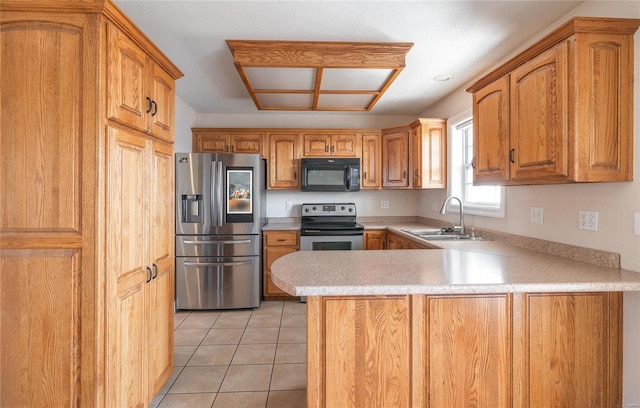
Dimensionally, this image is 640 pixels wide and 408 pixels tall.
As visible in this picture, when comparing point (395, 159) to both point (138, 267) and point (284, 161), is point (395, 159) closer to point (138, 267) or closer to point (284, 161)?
point (284, 161)

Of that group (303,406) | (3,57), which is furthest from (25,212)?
(303,406)

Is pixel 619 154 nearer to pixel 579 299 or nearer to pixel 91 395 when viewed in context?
pixel 579 299

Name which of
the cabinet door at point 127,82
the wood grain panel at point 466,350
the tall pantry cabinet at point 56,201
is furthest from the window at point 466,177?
the tall pantry cabinet at point 56,201

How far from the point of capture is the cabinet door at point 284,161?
13.4 ft

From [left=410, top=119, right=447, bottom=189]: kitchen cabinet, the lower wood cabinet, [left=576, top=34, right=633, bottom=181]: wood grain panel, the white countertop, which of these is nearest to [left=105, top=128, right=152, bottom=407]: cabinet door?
the white countertop

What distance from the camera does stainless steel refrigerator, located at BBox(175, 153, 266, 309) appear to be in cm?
339

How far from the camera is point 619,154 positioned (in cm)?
151

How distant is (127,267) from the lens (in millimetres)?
1549

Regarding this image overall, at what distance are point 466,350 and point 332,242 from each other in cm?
245

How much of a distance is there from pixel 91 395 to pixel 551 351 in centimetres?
206

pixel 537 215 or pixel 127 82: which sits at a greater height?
pixel 127 82

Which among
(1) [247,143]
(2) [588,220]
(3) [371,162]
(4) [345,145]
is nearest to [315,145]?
(4) [345,145]

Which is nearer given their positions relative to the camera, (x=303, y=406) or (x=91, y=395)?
(x=91, y=395)

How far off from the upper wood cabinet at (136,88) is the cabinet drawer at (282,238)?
1.97 m
